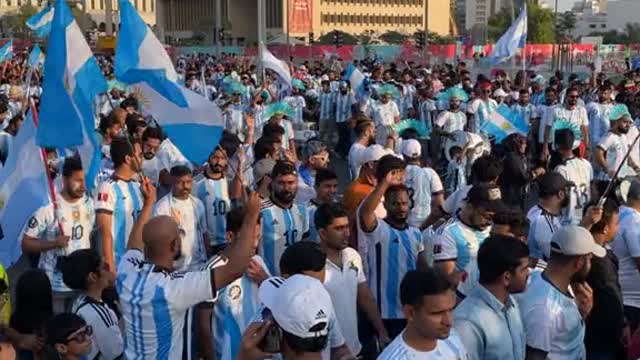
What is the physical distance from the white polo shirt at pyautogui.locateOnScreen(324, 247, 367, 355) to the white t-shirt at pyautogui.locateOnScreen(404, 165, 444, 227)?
8.72ft

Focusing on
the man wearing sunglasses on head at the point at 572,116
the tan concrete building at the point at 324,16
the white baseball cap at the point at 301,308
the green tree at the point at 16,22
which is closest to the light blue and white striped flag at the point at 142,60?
the white baseball cap at the point at 301,308

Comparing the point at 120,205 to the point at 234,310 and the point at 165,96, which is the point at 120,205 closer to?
the point at 165,96

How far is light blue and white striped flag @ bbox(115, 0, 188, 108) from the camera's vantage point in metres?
5.40

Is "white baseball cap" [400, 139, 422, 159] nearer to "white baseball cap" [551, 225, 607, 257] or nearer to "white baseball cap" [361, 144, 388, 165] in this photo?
"white baseball cap" [361, 144, 388, 165]

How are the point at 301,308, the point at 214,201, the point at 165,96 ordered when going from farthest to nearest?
1. the point at 214,201
2. the point at 165,96
3. the point at 301,308

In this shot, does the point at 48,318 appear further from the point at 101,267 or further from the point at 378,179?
the point at 378,179

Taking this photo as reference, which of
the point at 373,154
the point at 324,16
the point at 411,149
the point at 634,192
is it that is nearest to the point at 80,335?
the point at 634,192

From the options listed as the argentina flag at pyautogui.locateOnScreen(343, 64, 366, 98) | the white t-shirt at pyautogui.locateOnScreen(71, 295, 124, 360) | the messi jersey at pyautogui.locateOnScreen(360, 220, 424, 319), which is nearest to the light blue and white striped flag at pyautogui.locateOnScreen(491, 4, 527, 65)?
the argentina flag at pyautogui.locateOnScreen(343, 64, 366, 98)

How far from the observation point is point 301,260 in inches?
Answer: 170

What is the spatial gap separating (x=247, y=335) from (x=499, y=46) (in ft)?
43.3

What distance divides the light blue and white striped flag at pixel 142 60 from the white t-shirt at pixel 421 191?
2.75 meters

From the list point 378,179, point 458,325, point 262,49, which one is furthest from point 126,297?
point 262,49

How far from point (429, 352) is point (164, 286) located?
112 centimetres

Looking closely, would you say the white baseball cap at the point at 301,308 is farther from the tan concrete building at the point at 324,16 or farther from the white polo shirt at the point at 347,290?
the tan concrete building at the point at 324,16
